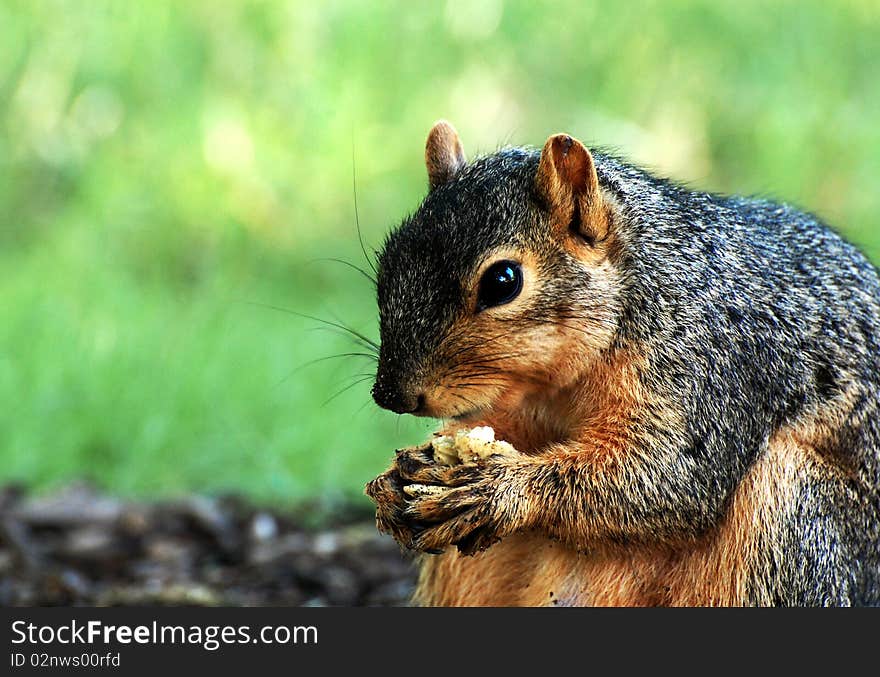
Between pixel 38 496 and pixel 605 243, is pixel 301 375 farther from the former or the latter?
pixel 605 243

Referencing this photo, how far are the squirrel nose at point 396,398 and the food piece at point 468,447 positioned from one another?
13 cm

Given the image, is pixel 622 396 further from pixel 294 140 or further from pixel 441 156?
pixel 294 140

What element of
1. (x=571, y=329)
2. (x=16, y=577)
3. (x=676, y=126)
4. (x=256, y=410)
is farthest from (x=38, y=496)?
(x=676, y=126)

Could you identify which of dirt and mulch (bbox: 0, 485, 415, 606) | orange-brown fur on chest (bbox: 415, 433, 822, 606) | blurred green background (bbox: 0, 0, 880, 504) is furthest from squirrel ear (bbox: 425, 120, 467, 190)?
blurred green background (bbox: 0, 0, 880, 504)

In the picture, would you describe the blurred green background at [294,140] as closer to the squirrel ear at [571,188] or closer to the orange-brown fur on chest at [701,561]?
the orange-brown fur on chest at [701,561]

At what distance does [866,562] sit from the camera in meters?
2.94

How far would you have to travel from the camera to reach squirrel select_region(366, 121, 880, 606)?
2.76m

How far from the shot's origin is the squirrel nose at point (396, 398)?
8.95ft

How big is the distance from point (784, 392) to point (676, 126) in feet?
14.2

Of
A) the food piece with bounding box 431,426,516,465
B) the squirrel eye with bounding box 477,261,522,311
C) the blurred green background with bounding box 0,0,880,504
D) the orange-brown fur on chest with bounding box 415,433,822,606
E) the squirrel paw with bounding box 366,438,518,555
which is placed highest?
the blurred green background with bounding box 0,0,880,504

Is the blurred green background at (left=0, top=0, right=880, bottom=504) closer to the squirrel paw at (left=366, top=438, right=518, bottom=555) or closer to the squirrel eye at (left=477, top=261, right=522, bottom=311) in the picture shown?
the squirrel paw at (left=366, top=438, right=518, bottom=555)

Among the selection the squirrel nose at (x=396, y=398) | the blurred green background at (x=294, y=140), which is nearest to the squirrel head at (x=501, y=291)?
the squirrel nose at (x=396, y=398)

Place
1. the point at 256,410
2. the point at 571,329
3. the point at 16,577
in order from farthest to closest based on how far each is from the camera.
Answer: the point at 256,410, the point at 16,577, the point at 571,329

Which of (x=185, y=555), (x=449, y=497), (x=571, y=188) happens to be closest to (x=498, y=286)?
(x=571, y=188)
